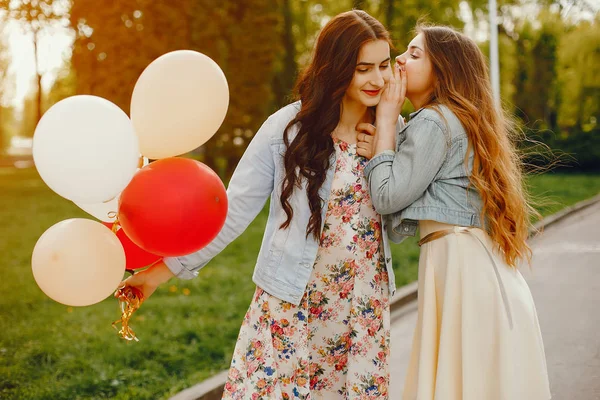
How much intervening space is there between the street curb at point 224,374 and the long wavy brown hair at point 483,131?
18 centimetres

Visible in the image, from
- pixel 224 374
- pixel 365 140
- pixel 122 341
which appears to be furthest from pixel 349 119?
pixel 122 341

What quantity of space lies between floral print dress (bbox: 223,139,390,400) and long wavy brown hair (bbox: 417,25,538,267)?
483 mm

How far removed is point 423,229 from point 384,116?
0.53m

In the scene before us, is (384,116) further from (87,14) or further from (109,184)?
(87,14)

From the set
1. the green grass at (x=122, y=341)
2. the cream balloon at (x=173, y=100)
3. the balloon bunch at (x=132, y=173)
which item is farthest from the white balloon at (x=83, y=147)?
the green grass at (x=122, y=341)

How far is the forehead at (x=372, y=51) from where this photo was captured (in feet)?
9.53

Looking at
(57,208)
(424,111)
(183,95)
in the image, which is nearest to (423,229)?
(424,111)

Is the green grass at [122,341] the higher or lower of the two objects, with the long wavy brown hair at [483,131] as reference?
lower

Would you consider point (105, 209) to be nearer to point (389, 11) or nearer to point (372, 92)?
point (372, 92)

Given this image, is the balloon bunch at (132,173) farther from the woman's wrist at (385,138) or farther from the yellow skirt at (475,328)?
the yellow skirt at (475,328)

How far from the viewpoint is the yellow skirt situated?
8.79ft

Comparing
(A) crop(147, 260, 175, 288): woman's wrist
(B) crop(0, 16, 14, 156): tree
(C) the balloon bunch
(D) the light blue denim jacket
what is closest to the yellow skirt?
(D) the light blue denim jacket

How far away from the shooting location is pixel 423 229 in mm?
2938

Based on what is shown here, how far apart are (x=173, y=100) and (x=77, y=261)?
69cm
